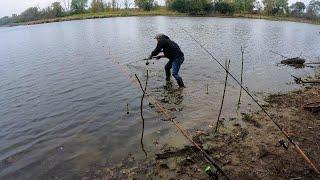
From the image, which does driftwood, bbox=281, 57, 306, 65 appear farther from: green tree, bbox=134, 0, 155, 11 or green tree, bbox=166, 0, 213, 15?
green tree, bbox=134, 0, 155, 11

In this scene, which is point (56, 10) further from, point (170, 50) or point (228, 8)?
point (170, 50)

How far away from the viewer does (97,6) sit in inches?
5012

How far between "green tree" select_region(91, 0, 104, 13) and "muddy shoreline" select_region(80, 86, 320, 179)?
12170cm

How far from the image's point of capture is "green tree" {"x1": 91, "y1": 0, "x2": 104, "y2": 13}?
125 meters

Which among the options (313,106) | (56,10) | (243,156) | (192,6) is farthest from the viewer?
(56,10)

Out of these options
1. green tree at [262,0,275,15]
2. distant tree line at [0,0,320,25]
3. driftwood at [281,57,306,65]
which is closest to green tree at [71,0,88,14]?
distant tree line at [0,0,320,25]

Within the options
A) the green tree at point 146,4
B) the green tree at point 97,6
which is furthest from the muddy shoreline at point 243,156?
the green tree at point 97,6

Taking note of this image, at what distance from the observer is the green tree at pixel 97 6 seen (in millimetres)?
124875

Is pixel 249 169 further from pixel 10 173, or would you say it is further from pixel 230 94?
pixel 230 94

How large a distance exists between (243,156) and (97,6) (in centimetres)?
12714

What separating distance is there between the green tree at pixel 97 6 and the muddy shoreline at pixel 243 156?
121697mm

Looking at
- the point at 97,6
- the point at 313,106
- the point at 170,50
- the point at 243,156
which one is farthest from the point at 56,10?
the point at 243,156

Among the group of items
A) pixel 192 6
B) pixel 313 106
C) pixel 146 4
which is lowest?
pixel 313 106

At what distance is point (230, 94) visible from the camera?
41.9 feet
